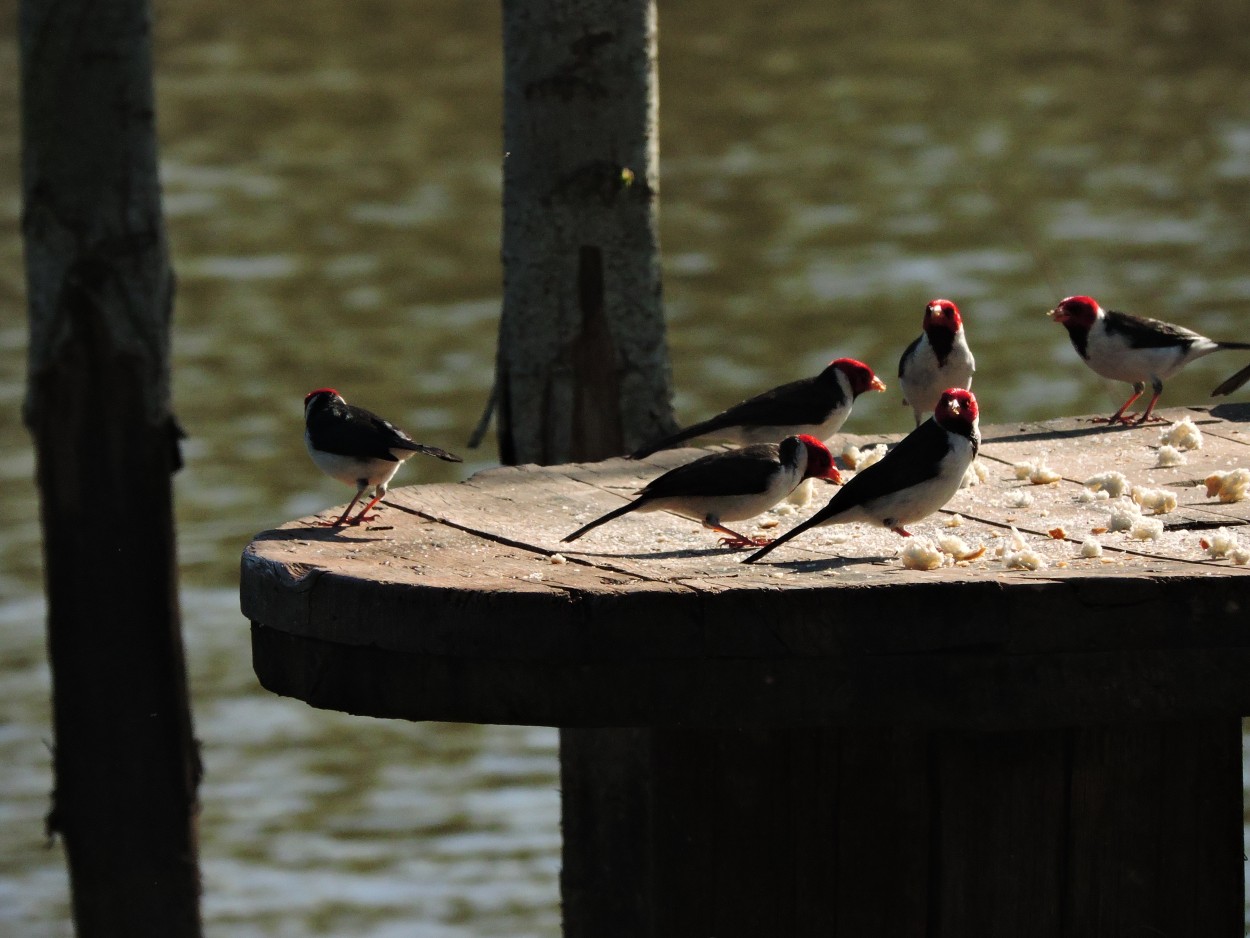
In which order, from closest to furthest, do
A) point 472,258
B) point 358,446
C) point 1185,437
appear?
point 1185,437, point 358,446, point 472,258

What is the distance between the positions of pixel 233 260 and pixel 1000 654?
1387 cm

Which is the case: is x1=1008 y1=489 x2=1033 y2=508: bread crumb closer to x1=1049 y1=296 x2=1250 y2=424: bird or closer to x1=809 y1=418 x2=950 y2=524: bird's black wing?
x1=809 y1=418 x2=950 y2=524: bird's black wing

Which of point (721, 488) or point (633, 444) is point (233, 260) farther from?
point (721, 488)

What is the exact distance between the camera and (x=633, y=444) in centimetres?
630

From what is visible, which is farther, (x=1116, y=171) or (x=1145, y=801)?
(x=1116, y=171)

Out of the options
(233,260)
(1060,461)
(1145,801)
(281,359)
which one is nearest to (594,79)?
(1060,461)

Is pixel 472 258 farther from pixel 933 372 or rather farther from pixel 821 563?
pixel 821 563

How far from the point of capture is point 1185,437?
514 centimetres

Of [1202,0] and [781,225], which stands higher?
[1202,0]

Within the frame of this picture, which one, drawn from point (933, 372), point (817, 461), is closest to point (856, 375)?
point (933, 372)

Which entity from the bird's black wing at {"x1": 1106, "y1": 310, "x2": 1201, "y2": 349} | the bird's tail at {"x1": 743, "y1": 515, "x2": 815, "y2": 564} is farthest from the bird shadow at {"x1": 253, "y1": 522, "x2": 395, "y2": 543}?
the bird's black wing at {"x1": 1106, "y1": 310, "x2": 1201, "y2": 349}

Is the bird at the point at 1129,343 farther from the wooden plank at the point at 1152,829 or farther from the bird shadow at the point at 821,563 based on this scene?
the bird shadow at the point at 821,563

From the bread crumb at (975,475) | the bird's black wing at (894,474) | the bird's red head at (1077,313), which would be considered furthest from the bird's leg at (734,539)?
the bird's red head at (1077,313)

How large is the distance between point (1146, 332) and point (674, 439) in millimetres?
1829
